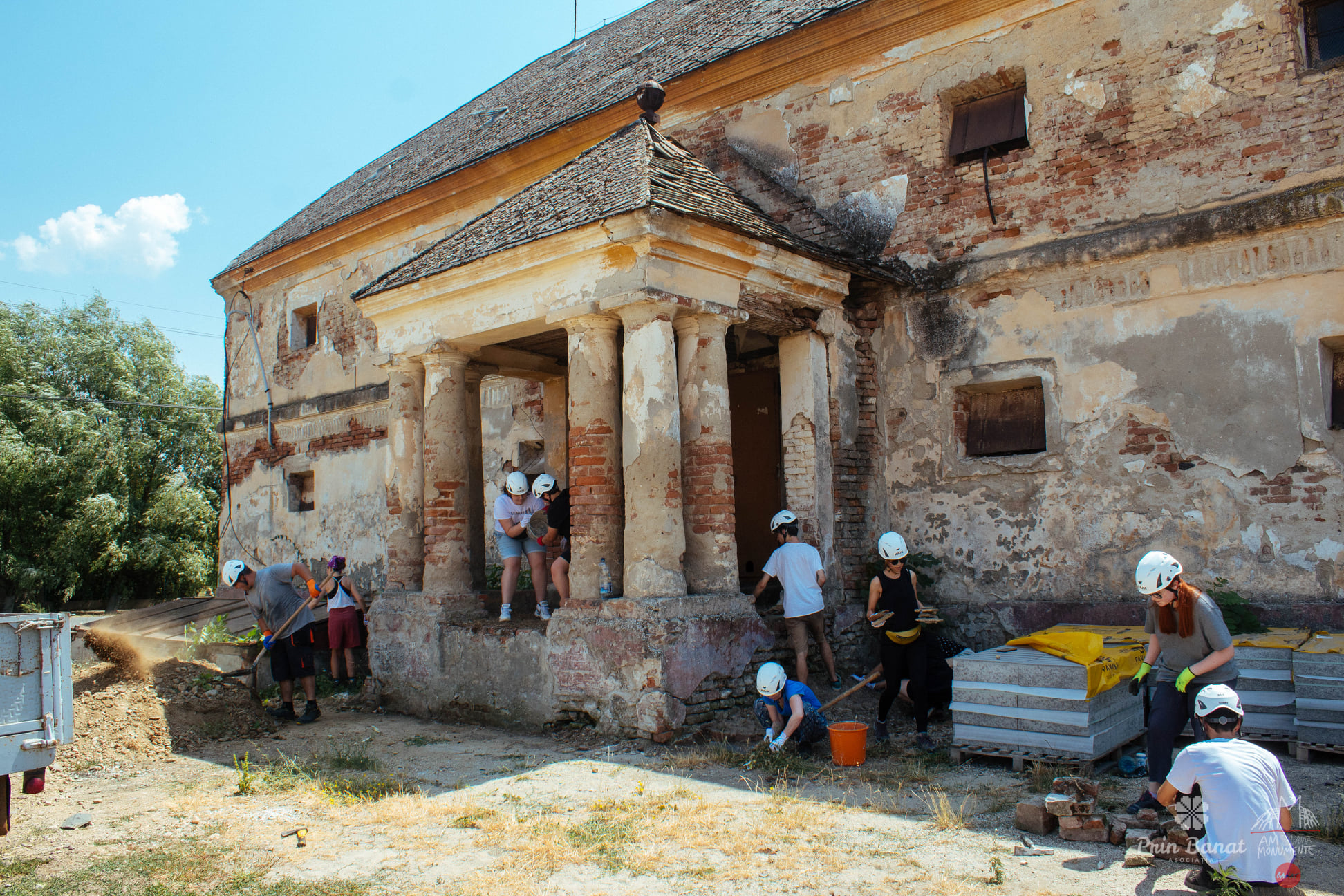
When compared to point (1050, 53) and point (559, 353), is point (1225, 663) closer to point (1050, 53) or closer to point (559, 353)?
point (1050, 53)

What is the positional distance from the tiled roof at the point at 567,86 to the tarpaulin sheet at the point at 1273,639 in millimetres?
6790

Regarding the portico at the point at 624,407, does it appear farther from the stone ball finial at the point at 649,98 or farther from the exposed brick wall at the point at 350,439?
the exposed brick wall at the point at 350,439

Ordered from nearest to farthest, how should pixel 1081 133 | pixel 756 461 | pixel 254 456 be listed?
pixel 1081 133
pixel 756 461
pixel 254 456

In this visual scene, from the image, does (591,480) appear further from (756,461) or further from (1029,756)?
(1029,756)

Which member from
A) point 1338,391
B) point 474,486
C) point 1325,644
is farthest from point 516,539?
point 1338,391

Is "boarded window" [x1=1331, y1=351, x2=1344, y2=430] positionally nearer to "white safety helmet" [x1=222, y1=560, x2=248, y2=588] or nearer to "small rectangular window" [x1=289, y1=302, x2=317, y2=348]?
"white safety helmet" [x1=222, y1=560, x2=248, y2=588]

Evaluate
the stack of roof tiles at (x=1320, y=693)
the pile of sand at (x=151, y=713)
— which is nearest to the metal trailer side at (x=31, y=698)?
the pile of sand at (x=151, y=713)

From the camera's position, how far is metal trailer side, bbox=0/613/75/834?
16.2ft

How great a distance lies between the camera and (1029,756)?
6.23 meters

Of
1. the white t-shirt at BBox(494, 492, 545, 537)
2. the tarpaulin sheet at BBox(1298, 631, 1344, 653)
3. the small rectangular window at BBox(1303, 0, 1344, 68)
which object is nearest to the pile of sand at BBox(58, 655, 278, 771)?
the white t-shirt at BBox(494, 492, 545, 537)

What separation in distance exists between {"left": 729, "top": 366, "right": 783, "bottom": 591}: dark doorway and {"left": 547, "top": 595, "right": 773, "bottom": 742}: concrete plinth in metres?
2.73

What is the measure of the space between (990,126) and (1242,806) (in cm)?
704

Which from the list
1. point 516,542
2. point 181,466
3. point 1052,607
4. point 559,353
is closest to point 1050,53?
point 1052,607

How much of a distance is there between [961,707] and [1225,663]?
6.61ft
